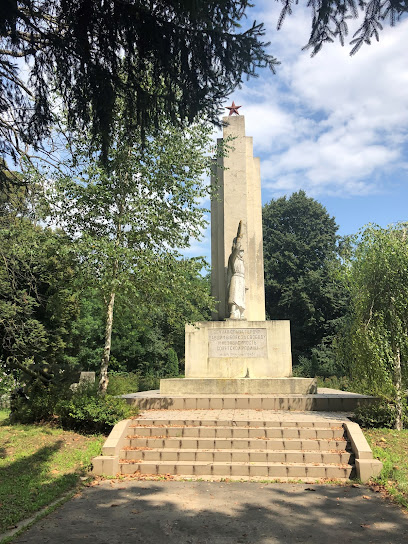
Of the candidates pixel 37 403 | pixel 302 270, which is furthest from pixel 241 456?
pixel 302 270

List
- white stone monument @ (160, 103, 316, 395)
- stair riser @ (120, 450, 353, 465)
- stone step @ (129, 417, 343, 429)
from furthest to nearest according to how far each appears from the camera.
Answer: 1. white stone monument @ (160, 103, 316, 395)
2. stone step @ (129, 417, 343, 429)
3. stair riser @ (120, 450, 353, 465)

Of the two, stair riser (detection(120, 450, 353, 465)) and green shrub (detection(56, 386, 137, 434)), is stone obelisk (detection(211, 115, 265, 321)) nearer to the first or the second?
green shrub (detection(56, 386, 137, 434))

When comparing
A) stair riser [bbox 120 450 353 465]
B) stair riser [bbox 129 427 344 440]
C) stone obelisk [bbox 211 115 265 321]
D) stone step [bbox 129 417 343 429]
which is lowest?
stair riser [bbox 120 450 353 465]

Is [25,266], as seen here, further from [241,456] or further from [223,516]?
[223,516]

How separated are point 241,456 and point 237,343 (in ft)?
18.6

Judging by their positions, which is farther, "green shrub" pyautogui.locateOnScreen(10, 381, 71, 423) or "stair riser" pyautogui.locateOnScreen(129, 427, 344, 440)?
"green shrub" pyautogui.locateOnScreen(10, 381, 71, 423)

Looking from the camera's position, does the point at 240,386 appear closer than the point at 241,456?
No

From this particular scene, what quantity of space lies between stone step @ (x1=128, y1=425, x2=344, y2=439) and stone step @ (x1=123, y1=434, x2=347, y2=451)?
146 millimetres

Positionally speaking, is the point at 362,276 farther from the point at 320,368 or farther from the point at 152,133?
the point at 320,368

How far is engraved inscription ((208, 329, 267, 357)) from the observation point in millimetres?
12961

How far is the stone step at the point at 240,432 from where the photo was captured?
26.8 feet

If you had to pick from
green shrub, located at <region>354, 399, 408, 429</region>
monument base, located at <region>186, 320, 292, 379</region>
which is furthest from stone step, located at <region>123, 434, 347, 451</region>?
monument base, located at <region>186, 320, 292, 379</region>

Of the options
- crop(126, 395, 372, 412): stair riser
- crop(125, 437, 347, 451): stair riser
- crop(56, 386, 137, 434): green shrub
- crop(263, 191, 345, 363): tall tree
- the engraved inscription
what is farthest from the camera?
crop(263, 191, 345, 363): tall tree

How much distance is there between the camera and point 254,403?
1049cm
